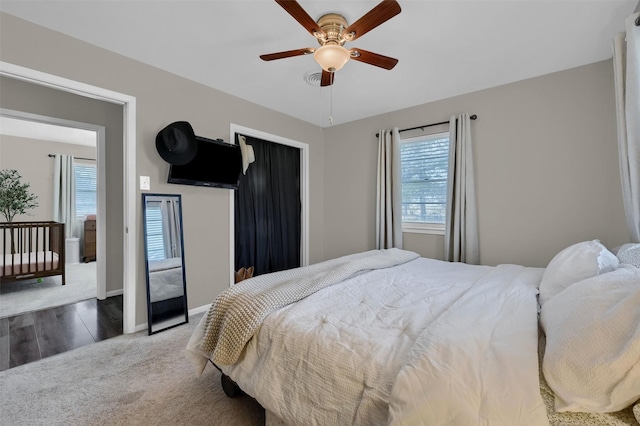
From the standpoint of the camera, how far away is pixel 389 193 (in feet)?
11.5

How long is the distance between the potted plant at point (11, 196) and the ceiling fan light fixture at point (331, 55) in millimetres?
5701

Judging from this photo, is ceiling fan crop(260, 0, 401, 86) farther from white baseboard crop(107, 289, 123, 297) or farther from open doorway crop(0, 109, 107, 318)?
white baseboard crop(107, 289, 123, 297)

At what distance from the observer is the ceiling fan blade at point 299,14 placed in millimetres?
1457

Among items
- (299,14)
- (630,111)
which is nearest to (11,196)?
(299,14)

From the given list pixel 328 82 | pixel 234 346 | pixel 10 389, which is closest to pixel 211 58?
pixel 328 82

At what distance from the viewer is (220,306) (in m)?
1.46

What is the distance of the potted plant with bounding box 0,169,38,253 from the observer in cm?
443

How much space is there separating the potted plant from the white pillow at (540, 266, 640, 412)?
680cm

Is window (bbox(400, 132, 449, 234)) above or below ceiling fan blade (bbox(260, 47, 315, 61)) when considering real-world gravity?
below

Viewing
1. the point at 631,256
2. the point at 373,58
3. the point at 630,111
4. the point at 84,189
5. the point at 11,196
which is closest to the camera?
the point at 631,256

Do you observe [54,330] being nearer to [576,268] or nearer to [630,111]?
[576,268]

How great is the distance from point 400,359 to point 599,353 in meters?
0.54

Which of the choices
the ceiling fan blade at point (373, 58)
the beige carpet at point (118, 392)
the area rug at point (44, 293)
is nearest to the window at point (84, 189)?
the area rug at point (44, 293)

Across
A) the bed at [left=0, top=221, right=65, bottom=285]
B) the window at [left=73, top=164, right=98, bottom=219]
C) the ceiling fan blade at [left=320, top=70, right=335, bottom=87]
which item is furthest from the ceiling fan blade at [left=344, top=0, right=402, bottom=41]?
the window at [left=73, top=164, right=98, bottom=219]
